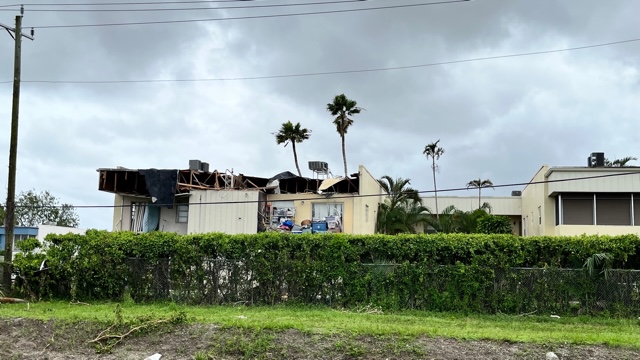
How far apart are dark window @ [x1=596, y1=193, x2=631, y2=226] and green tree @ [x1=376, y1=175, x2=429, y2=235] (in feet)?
33.9

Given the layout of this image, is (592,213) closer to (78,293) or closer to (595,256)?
(595,256)

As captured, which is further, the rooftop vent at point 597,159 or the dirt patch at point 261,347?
the rooftop vent at point 597,159

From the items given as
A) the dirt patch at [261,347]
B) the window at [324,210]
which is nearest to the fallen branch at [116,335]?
the dirt patch at [261,347]

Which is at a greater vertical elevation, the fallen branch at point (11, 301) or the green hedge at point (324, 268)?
the green hedge at point (324, 268)

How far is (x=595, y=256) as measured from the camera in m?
16.0

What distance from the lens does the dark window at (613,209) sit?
26.3 m

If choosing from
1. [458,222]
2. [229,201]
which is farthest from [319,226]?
[458,222]

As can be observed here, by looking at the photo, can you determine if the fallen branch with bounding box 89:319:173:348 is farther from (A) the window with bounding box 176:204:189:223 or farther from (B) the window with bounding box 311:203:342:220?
(A) the window with bounding box 176:204:189:223

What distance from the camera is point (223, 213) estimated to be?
2927 cm

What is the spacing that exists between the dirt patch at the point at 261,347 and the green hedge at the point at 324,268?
19.3ft

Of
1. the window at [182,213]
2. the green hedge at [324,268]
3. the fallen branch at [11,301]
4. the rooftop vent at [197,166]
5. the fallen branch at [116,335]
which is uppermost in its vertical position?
the rooftop vent at [197,166]

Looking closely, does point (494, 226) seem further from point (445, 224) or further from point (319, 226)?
point (319, 226)

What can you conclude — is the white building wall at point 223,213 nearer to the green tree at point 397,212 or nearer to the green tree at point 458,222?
the green tree at point 397,212

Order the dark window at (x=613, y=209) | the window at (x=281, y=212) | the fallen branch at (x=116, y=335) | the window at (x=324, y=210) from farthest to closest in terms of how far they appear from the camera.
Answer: the window at (x=281, y=212)
the window at (x=324, y=210)
the dark window at (x=613, y=209)
the fallen branch at (x=116, y=335)
